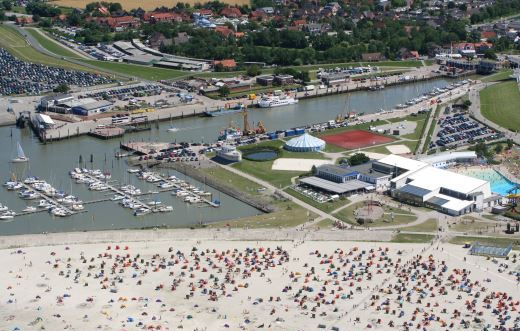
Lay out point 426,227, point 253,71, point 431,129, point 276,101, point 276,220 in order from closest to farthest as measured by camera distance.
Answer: point 426,227
point 276,220
point 431,129
point 276,101
point 253,71

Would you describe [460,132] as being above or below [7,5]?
below

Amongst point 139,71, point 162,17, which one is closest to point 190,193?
point 139,71

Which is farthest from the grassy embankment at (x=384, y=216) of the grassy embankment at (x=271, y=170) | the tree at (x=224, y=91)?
the tree at (x=224, y=91)

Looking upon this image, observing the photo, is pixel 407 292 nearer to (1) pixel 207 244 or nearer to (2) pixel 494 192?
(1) pixel 207 244

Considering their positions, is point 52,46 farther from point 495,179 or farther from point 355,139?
point 495,179

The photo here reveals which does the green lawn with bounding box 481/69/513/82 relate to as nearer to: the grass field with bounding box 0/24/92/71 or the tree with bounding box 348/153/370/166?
the tree with bounding box 348/153/370/166

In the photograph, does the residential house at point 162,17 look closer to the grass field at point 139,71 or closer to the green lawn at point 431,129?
the grass field at point 139,71

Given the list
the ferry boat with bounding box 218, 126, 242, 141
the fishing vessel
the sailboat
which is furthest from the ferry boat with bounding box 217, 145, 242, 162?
the fishing vessel
